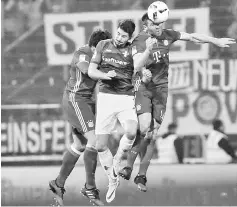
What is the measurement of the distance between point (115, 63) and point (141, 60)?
0.53 meters

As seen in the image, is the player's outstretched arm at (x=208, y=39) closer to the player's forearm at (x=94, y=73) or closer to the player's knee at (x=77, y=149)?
the player's forearm at (x=94, y=73)

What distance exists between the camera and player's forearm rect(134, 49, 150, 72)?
16.3m

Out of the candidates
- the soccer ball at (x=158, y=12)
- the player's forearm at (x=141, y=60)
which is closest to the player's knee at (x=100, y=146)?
the player's forearm at (x=141, y=60)

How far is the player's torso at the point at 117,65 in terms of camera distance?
16.8 metres

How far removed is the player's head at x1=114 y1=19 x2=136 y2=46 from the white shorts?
2.32 feet

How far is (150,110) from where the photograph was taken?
17.5 meters

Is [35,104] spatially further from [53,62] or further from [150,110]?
[150,110]

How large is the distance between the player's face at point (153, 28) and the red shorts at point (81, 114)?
1247 mm

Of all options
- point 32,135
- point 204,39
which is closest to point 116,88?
point 204,39

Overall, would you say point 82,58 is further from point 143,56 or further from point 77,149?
point 77,149

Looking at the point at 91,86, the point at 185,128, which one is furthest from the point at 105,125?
the point at 185,128

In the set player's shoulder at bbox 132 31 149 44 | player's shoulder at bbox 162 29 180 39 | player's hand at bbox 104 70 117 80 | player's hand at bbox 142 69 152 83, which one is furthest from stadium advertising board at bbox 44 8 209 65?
player's hand at bbox 104 70 117 80

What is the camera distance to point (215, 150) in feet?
68.1

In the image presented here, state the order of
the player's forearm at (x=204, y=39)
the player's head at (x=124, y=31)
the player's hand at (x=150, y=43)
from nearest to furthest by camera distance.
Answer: the player's hand at (x=150, y=43) < the player's head at (x=124, y=31) < the player's forearm at (x=204, y=39)
